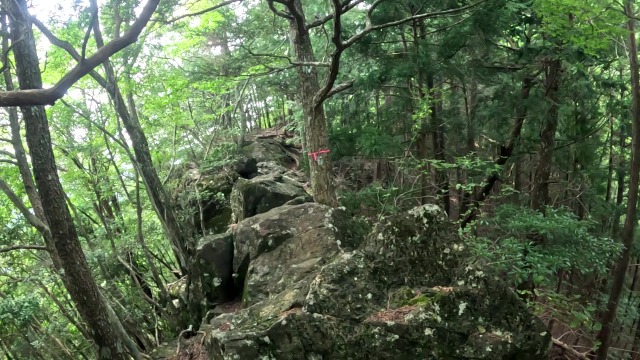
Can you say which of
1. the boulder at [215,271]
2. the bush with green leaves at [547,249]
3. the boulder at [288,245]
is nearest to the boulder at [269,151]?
the boulder at [215,271]

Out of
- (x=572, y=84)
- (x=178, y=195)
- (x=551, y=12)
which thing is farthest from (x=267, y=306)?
(x=178, y=195)

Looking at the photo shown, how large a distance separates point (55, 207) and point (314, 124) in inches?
167

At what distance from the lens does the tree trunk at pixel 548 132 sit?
8.38 meters

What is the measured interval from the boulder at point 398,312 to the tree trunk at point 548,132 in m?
4.97

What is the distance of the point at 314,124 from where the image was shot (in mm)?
7754

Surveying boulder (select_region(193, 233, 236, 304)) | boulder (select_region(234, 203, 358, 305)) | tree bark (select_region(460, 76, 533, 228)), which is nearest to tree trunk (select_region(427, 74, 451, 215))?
tree bark (select_region(460, 76, 533, 228))

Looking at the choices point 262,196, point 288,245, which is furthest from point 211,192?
point 288,245

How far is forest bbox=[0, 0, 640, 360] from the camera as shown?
6.10 meters

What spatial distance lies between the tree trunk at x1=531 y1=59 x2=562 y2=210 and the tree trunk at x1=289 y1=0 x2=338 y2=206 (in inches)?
167

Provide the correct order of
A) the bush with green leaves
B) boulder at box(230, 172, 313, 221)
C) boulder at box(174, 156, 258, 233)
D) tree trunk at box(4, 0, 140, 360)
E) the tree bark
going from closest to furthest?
tree trunk at box(4, 0, 140, 360)
the bush with green leaves
the tree bark
boulder at box(230, 172, 313, 221)
boulder at box(174, 156, 258, 233)

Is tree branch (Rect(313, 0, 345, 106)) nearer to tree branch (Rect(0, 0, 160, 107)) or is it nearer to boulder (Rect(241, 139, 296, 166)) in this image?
tree branch (Rect(0, 0, 160, 107))

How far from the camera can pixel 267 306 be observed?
439 cm

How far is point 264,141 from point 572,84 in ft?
37.8

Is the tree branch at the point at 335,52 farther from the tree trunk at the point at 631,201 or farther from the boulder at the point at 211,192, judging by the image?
the boulder at the point at 211,192
